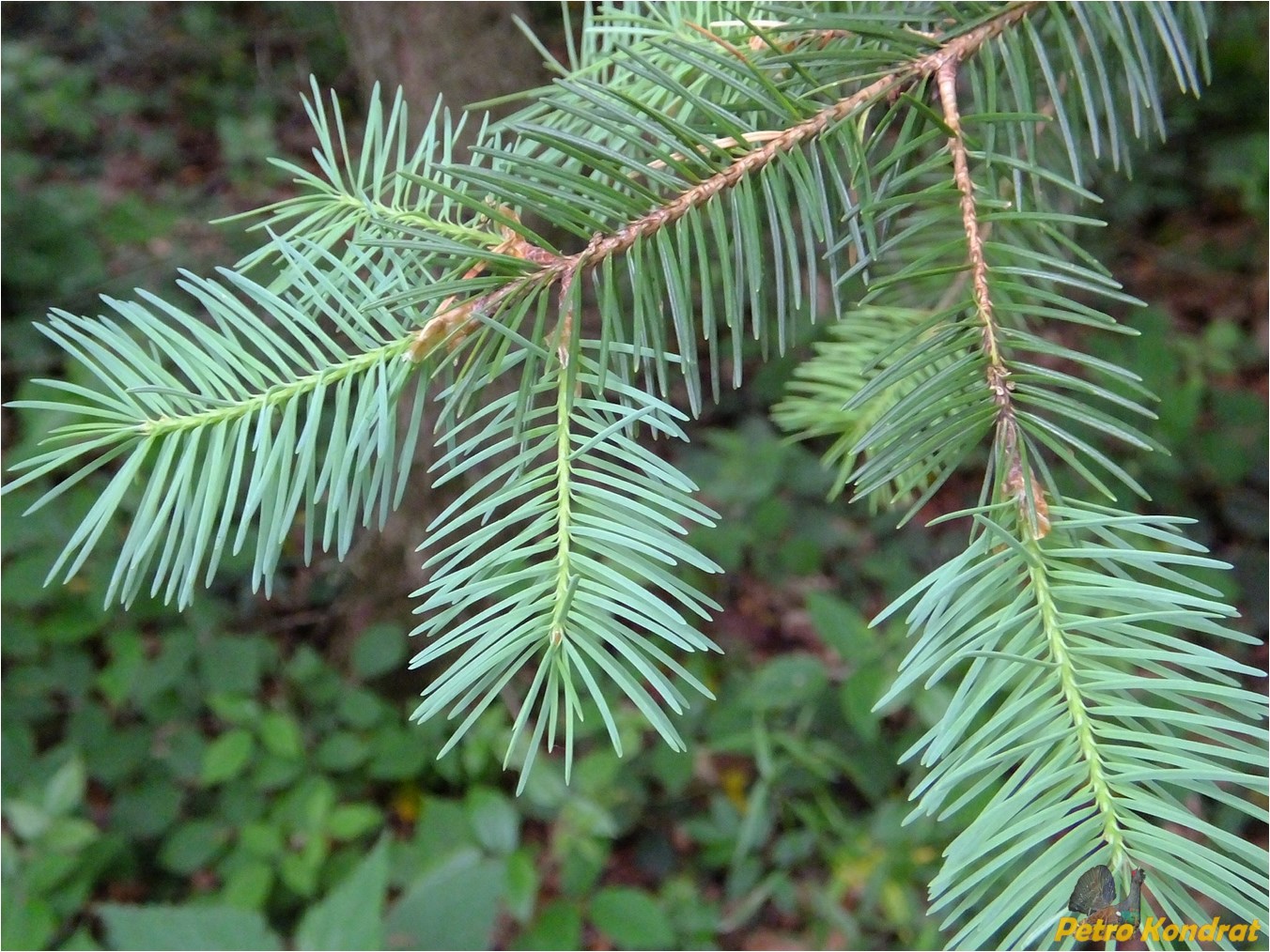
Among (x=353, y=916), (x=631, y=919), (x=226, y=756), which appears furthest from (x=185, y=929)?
(x=631, y=919)

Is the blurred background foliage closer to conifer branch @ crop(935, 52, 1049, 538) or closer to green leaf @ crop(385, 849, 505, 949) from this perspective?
green leaf @ crop(385, 849, 505, 949)

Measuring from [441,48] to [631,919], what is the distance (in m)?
0.93

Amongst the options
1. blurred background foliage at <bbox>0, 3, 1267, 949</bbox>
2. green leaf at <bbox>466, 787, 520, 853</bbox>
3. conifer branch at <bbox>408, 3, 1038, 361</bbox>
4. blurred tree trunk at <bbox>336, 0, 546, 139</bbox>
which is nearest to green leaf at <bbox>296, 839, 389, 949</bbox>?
blurred background foliage at <bbox>0, 3, 1267, 949</bbox>

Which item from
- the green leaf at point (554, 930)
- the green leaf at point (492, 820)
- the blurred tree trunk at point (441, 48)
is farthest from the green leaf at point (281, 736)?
the blurred tree trunk at point (441, 48)

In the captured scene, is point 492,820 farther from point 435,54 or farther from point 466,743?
point 435,54

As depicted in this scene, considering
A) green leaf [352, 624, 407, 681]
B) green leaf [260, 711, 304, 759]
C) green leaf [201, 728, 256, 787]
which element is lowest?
green leaf [201, 728, 256, 787]

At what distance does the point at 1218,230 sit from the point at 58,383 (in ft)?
6.05

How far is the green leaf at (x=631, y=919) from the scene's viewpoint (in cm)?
84

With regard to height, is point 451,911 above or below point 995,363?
below

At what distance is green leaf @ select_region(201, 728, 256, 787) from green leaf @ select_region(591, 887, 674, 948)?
0.42 metres

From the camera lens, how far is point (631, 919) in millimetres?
848

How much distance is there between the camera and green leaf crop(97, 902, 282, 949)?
66 cm

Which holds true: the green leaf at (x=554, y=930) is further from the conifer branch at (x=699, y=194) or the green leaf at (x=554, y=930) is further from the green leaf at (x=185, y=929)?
the conifer branch at (x=699, y=194)

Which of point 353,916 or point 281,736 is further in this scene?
point 281,736
